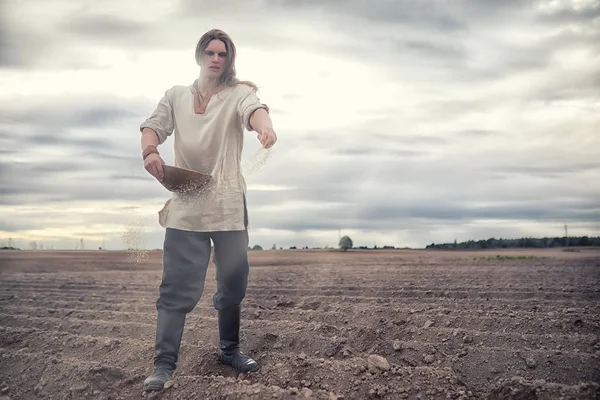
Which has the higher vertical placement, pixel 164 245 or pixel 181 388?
pixel 164 245

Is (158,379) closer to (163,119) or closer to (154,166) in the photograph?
(154,166)

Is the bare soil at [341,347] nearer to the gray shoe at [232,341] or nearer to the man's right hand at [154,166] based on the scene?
the gray shoe at [232,341]

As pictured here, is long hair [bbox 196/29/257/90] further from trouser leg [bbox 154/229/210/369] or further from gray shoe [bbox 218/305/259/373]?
gray shoe [bbox 218/305/259/373]

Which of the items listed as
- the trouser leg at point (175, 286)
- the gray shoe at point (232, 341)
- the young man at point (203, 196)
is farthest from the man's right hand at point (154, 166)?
the gray shoe at point (232, 341)

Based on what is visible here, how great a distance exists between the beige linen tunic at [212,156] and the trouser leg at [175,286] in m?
0.09

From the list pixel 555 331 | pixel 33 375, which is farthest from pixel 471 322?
pixel 33 375

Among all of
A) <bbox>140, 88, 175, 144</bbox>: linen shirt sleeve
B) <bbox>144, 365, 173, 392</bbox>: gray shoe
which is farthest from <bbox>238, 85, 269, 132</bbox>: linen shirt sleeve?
<bbox>144, 365, 173, 392</bbox>: gray shoe

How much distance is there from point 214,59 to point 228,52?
3.8 inches

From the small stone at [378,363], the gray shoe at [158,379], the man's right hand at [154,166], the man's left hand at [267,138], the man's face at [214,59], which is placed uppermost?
the man's face at [214,59]

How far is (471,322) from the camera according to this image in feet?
14.7

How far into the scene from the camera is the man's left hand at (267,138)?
279 cm

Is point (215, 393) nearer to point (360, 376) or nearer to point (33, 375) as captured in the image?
point (360, 376)

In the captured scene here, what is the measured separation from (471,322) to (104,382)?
8.89 feet

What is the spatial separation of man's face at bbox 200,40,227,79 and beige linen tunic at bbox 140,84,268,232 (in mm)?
116
